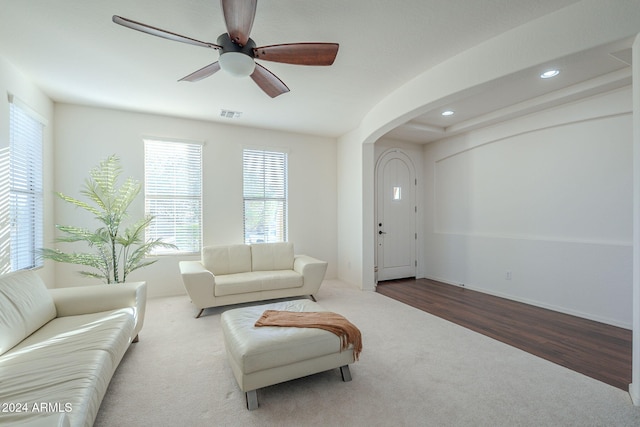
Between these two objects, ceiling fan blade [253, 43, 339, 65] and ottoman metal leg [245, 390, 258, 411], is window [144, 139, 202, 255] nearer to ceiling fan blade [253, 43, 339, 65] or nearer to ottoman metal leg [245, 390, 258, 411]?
ceiling fan blade [253, 43, 339, 65]

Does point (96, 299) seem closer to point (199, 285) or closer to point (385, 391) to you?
point (199, 285)

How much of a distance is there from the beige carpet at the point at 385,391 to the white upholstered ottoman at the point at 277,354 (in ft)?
0.51

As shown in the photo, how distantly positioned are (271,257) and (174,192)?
1878mm

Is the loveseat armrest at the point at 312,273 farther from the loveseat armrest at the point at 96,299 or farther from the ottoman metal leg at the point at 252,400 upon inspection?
the ottoman metal leg at the point at 252,400

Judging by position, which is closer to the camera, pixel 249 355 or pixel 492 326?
pixel 249 355

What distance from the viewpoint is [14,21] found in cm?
230

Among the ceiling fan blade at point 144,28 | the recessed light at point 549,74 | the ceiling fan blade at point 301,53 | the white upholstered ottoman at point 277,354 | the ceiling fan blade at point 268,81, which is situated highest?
the recessed light at point 549,74

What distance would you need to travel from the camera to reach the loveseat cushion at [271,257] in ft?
14.5

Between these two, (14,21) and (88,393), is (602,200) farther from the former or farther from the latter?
(14,21)

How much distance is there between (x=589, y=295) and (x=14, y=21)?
21.3 ft

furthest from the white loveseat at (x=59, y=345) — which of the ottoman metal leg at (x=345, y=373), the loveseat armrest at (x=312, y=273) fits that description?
the loveseat armrest at (x=312, y=273)

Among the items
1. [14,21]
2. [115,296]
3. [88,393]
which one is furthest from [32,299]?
[14,21]

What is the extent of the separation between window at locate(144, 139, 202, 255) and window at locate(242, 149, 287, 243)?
0.79 meters

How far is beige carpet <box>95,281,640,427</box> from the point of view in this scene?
1.80 meters
